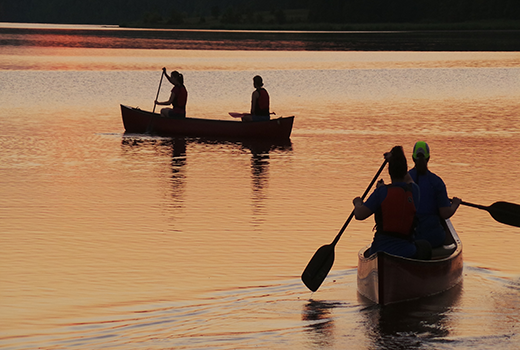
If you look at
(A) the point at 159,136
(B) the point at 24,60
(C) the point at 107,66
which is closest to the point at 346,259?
(A) the point at 159,136

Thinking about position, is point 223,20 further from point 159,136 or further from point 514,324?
point 514,324

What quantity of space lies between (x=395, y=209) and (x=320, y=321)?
4.02 ft

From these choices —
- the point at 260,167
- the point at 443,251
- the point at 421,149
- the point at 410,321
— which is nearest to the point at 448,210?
the point at 443,251

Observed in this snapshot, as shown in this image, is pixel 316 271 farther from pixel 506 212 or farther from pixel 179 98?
pixel 179 98

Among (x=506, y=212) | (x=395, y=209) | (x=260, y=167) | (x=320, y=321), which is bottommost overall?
(x=320, y=321)

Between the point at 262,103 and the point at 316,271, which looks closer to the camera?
the point at 316,271

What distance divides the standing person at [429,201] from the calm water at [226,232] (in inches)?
25.7

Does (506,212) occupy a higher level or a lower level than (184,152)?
higher

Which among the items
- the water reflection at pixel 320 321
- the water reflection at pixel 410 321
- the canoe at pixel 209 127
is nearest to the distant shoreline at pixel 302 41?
the canoe at pixel 209 127

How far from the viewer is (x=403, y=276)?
8852 mm

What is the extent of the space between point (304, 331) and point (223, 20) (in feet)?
534

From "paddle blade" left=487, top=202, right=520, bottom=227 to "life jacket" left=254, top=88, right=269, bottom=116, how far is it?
10621 millimetres

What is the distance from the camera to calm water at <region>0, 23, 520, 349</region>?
8.41 m

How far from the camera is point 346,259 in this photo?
1094 centimetres
